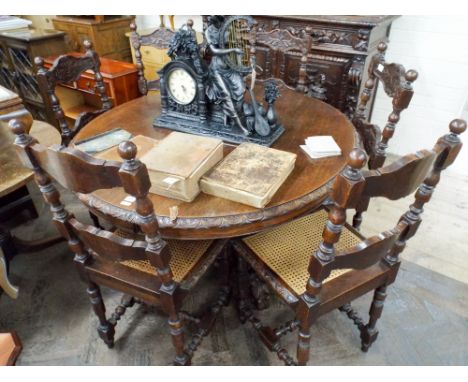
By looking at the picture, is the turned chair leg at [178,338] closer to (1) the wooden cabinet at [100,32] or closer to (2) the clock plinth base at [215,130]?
(2) the clock plinth base at [215,130]

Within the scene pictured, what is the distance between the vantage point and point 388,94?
5.85ft

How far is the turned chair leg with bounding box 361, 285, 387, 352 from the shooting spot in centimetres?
144

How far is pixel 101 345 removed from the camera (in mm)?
1742

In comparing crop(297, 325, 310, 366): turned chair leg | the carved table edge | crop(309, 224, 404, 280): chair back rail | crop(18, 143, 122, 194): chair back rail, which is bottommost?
crop(297, 325, 310, 366): turned chair leg

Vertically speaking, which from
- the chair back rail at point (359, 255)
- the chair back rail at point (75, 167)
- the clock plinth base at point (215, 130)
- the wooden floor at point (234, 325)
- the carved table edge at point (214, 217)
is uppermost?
the chair back rail at point (75, 167)

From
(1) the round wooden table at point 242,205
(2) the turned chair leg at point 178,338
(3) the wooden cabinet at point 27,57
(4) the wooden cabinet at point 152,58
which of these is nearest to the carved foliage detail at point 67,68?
(1) the round wooden table at point 242,205

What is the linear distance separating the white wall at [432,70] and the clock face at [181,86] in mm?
2084

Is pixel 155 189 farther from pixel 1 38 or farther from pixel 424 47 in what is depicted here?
pixel 1 38

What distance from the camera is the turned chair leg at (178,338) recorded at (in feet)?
4.34

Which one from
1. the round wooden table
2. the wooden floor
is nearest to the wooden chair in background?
the round wooden table

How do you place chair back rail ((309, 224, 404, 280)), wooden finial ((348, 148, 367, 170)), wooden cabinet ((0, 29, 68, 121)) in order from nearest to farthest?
wooden finial ((348, 148, 367, 170))
chair back rail ((309, 224, 404, 280))
wooden cabinet ((0, 29, 68, 121))

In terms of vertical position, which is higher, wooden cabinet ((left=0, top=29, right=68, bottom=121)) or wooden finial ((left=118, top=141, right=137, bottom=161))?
wooden finial ((left=118, top=141, right=137, bottom=161))

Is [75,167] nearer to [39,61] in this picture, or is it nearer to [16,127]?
[16,127]

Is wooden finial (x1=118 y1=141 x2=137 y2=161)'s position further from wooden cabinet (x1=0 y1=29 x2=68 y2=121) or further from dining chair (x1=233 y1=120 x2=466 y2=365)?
wooden cabinet (x1=0 y1=29 x2=68 y2=121)
